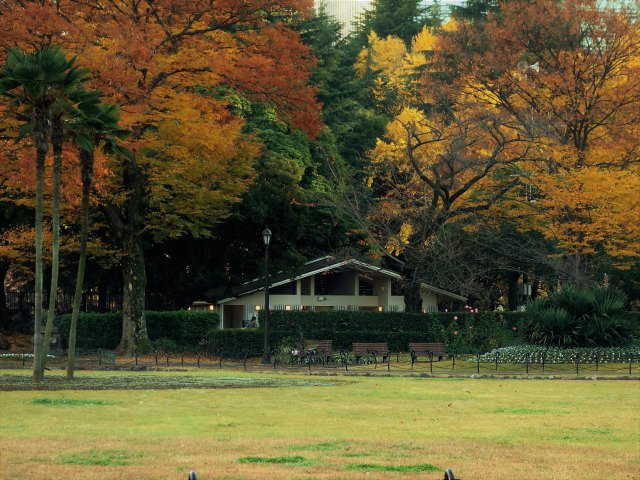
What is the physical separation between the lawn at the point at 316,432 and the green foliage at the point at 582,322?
969cm

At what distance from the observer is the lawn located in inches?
480

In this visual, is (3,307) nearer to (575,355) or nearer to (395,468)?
(575,355)

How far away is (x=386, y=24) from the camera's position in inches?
3809

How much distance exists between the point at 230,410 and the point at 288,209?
34022 millimetres

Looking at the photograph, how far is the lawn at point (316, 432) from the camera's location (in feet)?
40.0

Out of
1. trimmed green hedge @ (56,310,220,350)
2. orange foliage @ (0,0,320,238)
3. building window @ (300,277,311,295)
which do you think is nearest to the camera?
orange foliage @ (0,0,320,238)

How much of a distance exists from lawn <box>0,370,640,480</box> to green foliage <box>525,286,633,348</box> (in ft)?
31.8

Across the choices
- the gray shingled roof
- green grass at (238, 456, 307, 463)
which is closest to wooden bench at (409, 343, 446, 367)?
the gray shingled roof

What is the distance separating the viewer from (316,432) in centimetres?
1598

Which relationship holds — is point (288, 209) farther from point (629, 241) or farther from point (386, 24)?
point (386, 24)

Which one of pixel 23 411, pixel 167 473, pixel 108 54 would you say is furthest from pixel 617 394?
pixel 108 54

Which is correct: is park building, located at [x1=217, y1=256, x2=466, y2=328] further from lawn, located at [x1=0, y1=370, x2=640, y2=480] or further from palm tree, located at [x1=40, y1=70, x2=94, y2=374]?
lawn, located at [x1=0, y1=370, x2=640, y2=480]

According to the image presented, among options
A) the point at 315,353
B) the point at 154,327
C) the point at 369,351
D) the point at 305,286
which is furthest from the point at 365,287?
the point at 315,353

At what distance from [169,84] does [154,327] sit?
12.3m
